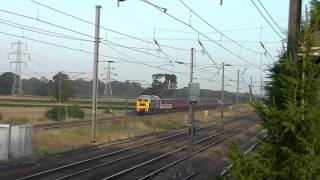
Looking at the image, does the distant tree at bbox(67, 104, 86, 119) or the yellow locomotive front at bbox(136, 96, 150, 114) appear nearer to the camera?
the distant tree at bbox(67, 104, 86, 119)

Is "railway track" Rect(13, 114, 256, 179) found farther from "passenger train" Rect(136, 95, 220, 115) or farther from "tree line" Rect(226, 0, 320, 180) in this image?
"passenger train" Rect(136, 95, 220, 115)

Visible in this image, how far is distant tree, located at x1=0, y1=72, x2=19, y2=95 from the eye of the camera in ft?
501

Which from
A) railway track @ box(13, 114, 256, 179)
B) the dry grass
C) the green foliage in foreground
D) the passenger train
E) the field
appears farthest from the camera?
the passenger train

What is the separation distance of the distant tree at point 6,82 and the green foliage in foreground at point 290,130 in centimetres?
15110

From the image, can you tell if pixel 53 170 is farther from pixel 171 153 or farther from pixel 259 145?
pixel 259 145

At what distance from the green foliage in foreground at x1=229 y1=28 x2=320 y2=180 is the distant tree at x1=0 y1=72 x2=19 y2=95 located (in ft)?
496

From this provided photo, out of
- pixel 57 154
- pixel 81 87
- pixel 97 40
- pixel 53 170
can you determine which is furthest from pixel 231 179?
pixel 81 87

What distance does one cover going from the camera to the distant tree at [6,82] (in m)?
153

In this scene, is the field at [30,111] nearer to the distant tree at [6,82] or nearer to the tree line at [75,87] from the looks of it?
the tree line at [75,87]

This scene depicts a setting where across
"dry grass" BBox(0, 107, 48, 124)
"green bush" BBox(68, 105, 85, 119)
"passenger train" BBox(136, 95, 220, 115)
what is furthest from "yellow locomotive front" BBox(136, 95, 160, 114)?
"dry grass" BBox(0, 107, 48, 124)

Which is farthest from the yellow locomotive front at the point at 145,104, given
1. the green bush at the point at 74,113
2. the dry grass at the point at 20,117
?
the dry grass at the point at 20,117

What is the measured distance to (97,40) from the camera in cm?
3569

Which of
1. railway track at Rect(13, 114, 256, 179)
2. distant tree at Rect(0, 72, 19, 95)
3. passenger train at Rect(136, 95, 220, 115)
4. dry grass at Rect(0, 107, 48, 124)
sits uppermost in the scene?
distant tree at Rect(0, 72, 19, 95)

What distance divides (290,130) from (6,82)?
6146 inches
